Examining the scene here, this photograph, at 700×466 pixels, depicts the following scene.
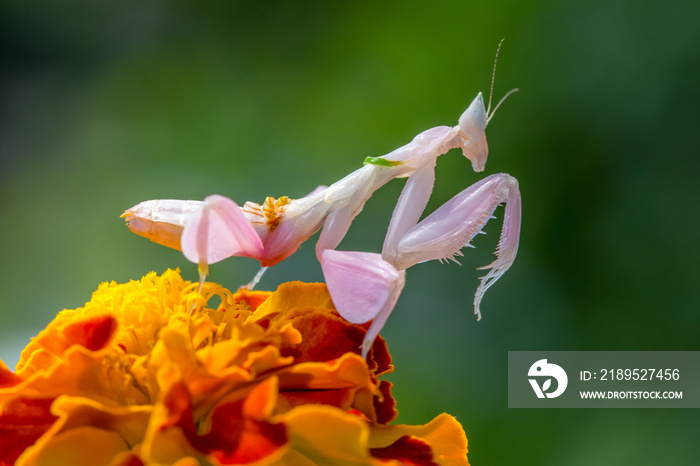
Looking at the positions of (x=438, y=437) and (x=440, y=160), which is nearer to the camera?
(x=438, y=437)

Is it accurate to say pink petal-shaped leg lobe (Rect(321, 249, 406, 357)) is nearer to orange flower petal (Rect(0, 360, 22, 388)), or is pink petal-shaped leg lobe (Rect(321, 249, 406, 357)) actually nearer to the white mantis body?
the white mantis body

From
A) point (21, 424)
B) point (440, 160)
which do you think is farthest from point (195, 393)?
point (440, 160)

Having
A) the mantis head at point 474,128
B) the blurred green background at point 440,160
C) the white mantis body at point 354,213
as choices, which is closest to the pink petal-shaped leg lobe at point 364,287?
the white mantis body at point 354,213

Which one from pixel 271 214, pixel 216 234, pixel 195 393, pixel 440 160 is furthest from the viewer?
pixel 440 160

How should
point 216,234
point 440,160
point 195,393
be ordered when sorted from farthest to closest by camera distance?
1. point 440,160
2. point 216,234
3. point 195,393

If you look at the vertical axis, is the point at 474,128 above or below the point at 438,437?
above

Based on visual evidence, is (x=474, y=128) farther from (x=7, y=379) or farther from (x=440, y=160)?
(x=7, y=379)

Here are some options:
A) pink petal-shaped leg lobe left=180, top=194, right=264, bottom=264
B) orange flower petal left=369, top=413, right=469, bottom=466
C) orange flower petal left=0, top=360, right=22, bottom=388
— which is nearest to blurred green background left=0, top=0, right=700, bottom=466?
orange flower petal left=369, top=413, right=469, bottom=466
